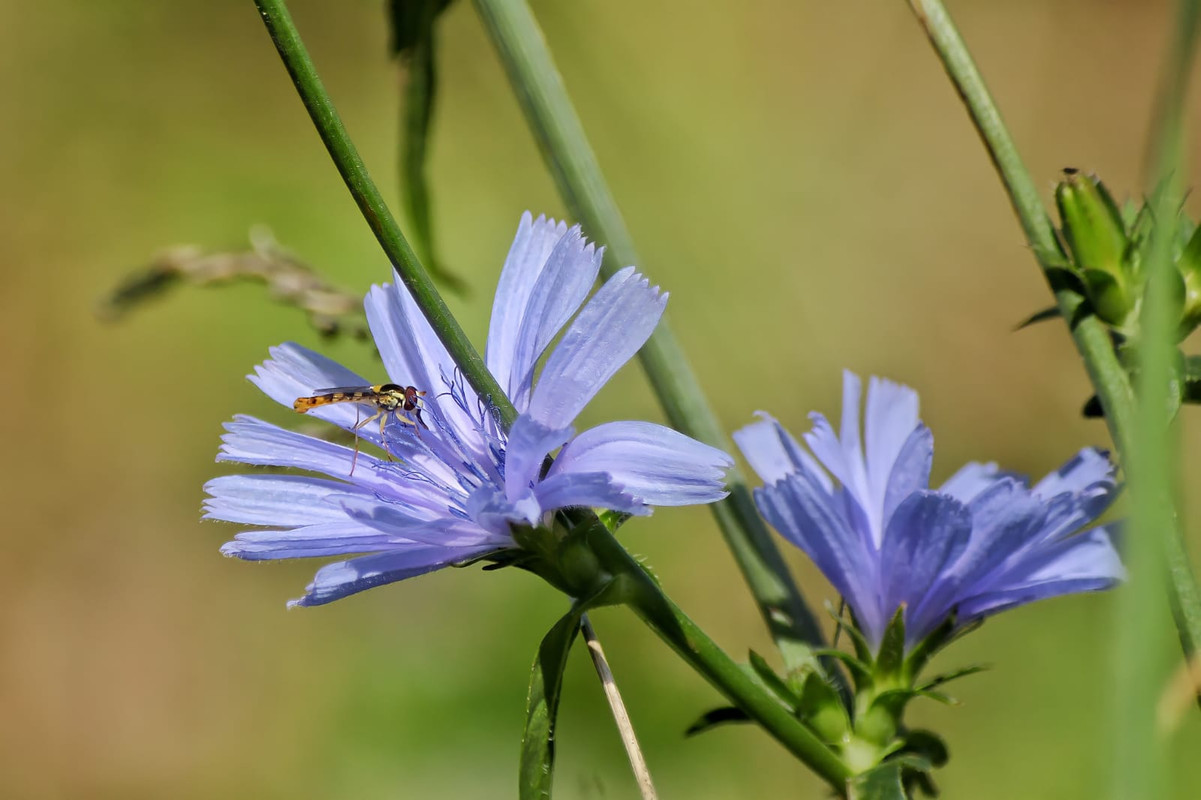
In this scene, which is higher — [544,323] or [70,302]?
[70,302]

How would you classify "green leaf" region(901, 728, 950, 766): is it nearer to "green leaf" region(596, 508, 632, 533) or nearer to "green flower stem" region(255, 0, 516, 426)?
"green leaf" region(596, 508, 632, 533)

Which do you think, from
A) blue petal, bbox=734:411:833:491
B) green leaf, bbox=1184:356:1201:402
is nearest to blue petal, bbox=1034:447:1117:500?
green leaf, bbox=1184:356:1201:402

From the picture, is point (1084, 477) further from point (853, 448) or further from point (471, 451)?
point (471, 451)

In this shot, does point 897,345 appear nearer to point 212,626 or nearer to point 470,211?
point 470,211

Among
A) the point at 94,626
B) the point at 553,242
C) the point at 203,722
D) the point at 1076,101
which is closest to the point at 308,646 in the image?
the point at 203,722

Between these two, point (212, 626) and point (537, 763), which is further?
point (212, 626)
